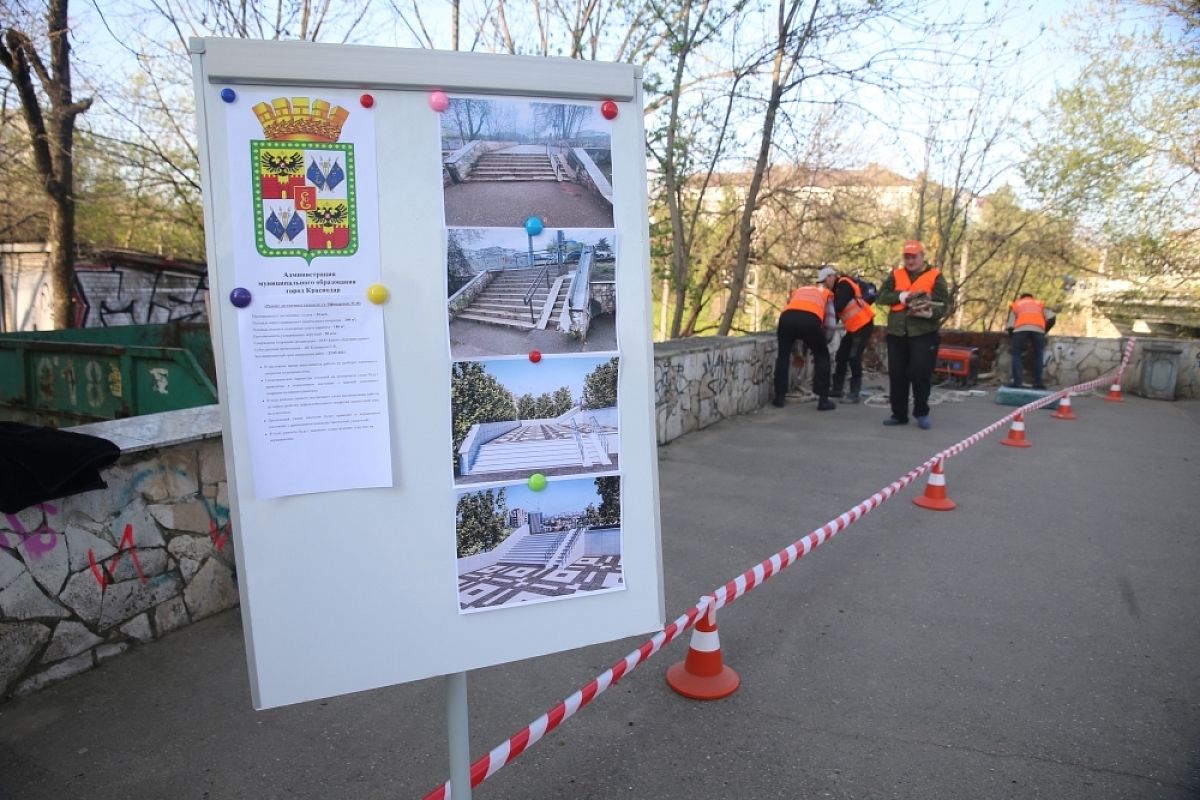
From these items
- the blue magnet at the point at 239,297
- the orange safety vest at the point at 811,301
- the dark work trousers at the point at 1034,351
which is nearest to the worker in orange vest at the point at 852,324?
the orange safety vest at the point at 811,301

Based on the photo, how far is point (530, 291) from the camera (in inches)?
64.9

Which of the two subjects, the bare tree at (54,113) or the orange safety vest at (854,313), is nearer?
the bare tree at (54,113)

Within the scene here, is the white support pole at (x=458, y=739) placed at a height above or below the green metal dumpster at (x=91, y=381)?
below

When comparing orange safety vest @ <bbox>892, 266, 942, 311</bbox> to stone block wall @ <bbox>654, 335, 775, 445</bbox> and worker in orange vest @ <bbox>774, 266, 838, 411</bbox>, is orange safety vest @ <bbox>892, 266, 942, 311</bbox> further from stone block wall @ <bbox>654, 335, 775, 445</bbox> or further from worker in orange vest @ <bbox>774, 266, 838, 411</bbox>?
stone block wall @ <bbox>654, 335, 775, 445</bbox>

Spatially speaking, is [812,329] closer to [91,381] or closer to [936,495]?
[936,495]

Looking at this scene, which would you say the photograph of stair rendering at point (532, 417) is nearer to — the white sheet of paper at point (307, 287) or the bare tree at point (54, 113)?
the white sheet of paper at point (307, 287)

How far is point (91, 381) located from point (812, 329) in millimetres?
8222

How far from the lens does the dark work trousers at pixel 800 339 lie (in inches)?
388

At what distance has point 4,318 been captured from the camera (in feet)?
55.3

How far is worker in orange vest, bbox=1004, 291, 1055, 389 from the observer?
12062mm

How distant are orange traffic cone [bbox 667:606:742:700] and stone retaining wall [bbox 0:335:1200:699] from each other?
109cm

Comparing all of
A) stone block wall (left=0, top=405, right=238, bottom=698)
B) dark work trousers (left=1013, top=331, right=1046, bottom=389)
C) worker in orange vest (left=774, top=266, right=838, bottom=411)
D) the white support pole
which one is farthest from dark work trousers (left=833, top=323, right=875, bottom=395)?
the white support pole

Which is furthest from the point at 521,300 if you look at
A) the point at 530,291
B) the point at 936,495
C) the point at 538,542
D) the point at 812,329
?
the point at 812,329

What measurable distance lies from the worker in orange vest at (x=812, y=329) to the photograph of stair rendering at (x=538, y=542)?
8.59m
